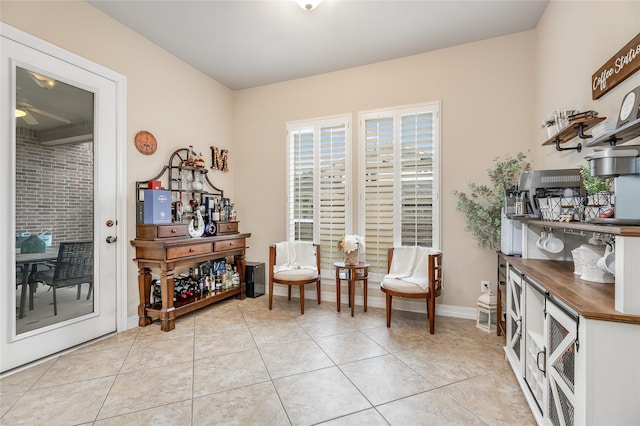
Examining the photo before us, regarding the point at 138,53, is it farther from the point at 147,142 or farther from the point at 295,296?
the point at 295,296

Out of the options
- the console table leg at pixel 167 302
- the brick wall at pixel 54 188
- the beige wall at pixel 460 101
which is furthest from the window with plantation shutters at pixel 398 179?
the brick wall at pixel 54 188

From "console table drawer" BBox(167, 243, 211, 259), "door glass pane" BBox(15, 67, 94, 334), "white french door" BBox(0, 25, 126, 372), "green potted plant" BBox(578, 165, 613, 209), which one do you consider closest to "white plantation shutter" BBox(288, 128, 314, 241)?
"console table drawer" BBox(167, 243, 211, 259)

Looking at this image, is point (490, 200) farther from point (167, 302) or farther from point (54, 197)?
point (54, 197)

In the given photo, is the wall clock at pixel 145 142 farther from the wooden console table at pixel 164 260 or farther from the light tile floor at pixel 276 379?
the light tile floor at pixel 276 379

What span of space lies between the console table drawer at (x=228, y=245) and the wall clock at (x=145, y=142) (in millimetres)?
1250

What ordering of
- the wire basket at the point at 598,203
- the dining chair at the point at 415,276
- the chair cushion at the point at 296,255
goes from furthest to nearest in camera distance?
the chair cushion at the point at 296,255 < the dining chair at the point at 415,276 < the wire basket at the point at 598,203

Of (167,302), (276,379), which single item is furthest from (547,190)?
(167,302)

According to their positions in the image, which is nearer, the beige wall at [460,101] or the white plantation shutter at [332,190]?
the beige wall at [460,101]

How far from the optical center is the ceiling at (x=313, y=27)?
9.01 feet

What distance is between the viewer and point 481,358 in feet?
8.01

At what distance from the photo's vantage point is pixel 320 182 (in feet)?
13.4

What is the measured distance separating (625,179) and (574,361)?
750 millimetres

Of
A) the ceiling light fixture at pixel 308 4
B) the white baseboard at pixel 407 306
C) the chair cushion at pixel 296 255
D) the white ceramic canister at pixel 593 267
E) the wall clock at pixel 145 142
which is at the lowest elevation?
the white baseboard at pixel 407 306

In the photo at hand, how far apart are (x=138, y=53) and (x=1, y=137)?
1.56m
